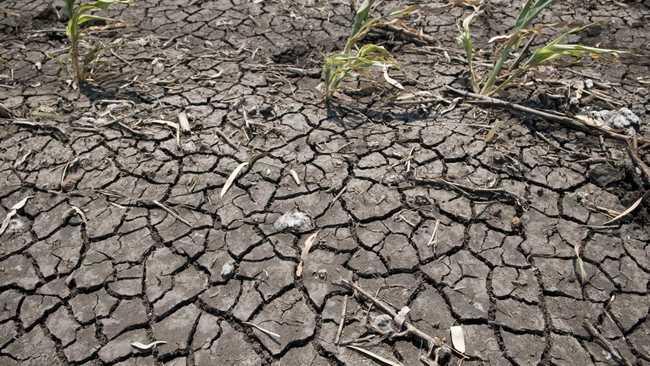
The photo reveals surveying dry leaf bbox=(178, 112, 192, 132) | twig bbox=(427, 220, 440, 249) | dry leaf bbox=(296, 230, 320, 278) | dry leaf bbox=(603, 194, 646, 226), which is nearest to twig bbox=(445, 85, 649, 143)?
dry leaf bbox=(603, 194, 646, 226)

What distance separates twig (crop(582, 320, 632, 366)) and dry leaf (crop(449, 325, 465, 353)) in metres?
0.52

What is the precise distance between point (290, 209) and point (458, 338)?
102 cm

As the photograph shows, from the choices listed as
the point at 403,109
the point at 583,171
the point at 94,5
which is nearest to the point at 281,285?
the point at 403,109

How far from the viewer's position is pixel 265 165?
8.46 feet

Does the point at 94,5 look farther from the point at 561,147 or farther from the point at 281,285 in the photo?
the point at 561,147

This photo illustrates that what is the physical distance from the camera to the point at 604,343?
1.80 metres

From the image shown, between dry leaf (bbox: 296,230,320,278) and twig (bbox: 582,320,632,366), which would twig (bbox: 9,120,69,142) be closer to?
dry leaf (bbox: 296,230,320,278)

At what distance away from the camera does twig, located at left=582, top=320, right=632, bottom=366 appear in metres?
1.75

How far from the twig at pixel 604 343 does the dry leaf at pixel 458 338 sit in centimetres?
52

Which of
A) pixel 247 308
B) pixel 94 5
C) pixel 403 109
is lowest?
pixel 247 308

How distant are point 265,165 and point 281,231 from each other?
1.61 ft

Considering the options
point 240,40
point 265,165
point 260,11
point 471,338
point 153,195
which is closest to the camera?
point 471,338

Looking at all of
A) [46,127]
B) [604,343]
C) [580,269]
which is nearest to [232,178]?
[46,127]

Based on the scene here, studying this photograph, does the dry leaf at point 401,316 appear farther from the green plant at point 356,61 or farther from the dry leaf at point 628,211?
the green plant at point 356,61
